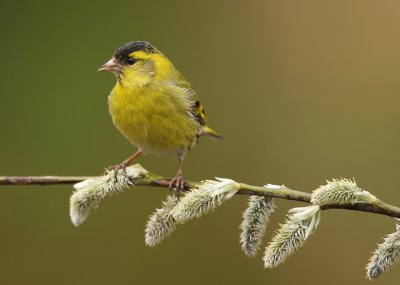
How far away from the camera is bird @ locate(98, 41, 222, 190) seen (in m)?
3.56

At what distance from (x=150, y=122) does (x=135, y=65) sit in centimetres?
37

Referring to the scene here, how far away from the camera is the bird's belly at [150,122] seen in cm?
354

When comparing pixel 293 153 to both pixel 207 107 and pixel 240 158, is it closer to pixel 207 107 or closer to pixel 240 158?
pixel 240 158

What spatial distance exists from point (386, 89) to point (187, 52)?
1680 mm

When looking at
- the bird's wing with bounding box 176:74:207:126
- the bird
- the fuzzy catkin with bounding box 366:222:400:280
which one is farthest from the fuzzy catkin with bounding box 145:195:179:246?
the bird's wing with bounding box 176:74:207:126

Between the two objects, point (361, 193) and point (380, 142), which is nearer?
point (361, 193)

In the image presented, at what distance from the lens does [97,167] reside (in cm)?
606

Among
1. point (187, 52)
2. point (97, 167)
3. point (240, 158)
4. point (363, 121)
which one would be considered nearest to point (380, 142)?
point (363, 121)

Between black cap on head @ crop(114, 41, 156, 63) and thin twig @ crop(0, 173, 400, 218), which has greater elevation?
black cap on head @ crop(114, 41, 156, 63)

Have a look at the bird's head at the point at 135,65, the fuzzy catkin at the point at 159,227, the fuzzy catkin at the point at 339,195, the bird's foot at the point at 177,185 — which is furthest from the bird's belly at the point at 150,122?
the fuzzy catkin at the point at 339,195

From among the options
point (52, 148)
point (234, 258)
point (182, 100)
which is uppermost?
point (182, 100)

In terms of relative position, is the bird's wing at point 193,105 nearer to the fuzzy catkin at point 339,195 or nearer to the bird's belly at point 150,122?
the bird's belly at point 150,122

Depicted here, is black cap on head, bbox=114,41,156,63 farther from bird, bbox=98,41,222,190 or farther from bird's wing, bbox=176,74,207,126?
bird's wing, bbox=176,74,207,126

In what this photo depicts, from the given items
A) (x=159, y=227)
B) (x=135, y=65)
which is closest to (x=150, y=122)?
(x=135, y=65)
